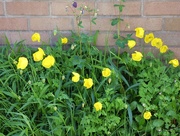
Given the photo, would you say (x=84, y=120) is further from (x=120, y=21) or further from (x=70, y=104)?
(x=120, y=21)

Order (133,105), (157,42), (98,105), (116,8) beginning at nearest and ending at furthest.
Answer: (98,105)
(133,105)
(157,42)
(116,8)

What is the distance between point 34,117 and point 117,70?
0.65m

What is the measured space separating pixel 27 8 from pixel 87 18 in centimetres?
46

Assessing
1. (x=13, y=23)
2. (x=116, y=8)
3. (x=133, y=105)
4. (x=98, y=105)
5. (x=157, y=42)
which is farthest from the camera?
(x=13, y=23)

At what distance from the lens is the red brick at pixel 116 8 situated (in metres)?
2.59

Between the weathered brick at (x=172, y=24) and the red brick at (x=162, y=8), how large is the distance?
5cm

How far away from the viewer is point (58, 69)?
239 centimetres

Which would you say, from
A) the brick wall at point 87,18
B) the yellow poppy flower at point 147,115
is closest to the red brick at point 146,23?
the brick wall at point 87,18

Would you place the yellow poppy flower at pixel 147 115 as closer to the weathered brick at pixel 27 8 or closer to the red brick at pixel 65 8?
the red brick at pixel 65 8

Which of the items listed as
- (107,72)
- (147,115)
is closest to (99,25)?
(107,72)

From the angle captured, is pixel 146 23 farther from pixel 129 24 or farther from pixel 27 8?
pixel 27 8

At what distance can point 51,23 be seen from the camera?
2693 mm

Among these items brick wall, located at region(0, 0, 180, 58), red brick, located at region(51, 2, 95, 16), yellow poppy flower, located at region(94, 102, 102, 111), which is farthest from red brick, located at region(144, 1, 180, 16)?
Result: yellow poppy flower, located at region(94, 102, 102, 111)

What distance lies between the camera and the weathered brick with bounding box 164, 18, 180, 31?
260 centimetres
